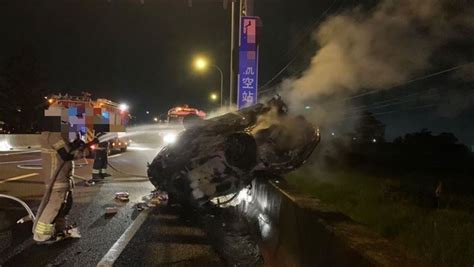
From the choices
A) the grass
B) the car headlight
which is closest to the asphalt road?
the car headlight

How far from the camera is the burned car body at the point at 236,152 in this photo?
25.4 feet

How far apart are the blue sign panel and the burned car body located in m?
8.97

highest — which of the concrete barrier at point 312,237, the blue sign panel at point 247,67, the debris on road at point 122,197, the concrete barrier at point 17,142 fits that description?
the blue sign panel at point 247,67

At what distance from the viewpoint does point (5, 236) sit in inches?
258

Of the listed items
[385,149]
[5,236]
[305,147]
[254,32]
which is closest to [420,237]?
[305,147]

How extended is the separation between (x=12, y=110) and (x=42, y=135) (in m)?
56.0

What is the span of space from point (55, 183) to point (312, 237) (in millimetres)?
3647

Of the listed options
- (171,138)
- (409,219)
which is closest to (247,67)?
(171,138)

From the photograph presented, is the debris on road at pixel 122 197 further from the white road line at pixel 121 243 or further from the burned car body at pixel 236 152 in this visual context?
the burned car body at pixel 236 152

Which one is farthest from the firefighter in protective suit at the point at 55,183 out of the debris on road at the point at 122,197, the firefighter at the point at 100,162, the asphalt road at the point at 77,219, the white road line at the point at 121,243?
the firefighter at the point at 100,162

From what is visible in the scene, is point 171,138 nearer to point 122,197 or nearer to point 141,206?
point 122,197

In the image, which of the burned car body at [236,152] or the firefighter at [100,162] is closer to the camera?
the burned car body at [236,152]

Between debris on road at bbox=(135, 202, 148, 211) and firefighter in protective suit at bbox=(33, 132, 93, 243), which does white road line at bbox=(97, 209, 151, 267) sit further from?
firefighter in protective suit at bbox=(33, 132, 93, 243)

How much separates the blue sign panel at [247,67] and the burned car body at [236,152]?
897 cm
